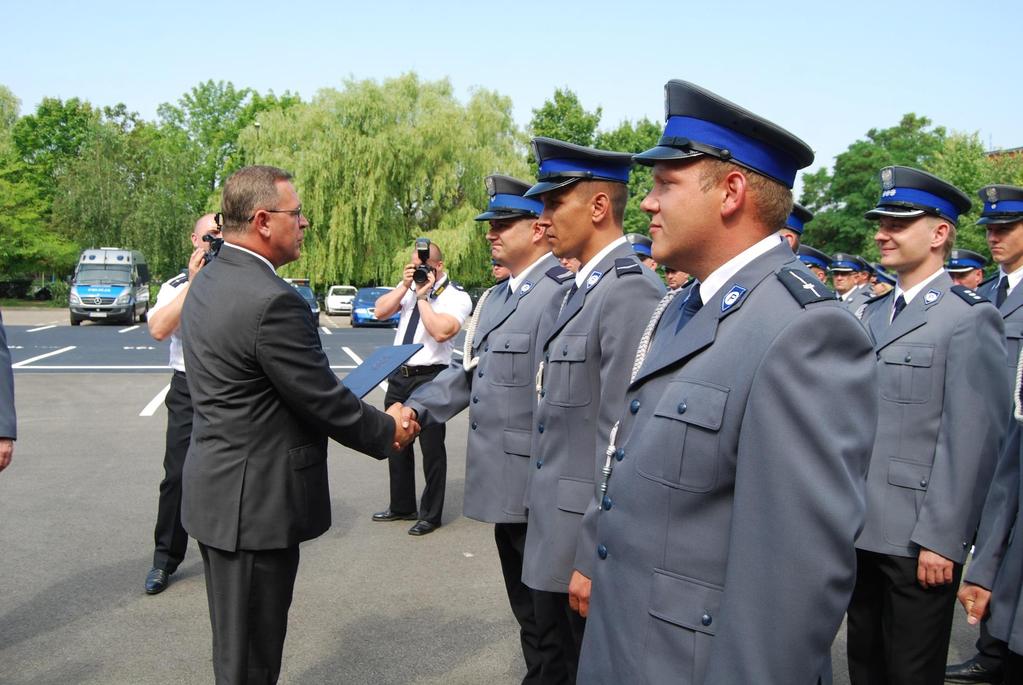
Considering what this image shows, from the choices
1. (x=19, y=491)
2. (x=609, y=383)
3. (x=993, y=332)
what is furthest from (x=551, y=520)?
(x=19, y=491)

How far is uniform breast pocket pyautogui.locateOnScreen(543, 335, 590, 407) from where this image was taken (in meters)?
3.16

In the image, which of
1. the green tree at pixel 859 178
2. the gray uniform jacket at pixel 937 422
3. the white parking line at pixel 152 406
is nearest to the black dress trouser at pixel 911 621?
the gray uniform jacket at pixel 937 422

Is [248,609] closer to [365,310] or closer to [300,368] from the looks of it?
[300,368]

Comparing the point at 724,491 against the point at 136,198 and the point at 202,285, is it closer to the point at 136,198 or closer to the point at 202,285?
the point at 202,285

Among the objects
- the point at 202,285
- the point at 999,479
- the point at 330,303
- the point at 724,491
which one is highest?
the point at 202,285

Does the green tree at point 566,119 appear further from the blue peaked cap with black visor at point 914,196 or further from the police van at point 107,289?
the blue peaked cap with black visor at point 914,196

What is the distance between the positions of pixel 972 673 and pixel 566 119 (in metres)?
50.5

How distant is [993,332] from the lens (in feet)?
11.0

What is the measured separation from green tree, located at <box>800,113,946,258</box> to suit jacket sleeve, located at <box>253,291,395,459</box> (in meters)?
49.4

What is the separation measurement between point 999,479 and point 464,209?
112 feet

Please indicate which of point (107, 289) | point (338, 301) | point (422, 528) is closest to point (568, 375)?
point (422, 528)

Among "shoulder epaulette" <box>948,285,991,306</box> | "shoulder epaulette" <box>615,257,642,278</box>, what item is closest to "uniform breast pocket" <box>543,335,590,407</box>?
"shoulder epaulette" <box>615,257,642,278</box>

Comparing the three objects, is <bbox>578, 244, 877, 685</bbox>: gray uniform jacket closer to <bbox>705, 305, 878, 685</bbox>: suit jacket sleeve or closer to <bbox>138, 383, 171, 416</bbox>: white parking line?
<bbox>705, 305, 878, 685</bbox>: suit jacket sleeve

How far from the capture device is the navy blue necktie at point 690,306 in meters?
2.15
